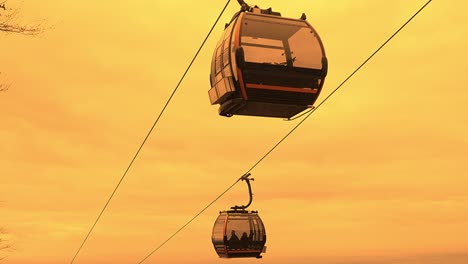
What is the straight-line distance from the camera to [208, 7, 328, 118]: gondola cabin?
29.6 ft

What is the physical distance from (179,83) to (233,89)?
9.61 feet

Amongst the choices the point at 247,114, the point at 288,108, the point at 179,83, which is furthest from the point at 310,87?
the point at 179,83

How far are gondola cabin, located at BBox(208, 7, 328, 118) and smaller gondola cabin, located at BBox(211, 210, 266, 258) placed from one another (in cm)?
925

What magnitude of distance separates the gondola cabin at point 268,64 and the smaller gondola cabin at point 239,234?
9254 millimetres

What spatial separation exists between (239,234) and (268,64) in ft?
34.4

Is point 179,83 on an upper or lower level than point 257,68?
upper

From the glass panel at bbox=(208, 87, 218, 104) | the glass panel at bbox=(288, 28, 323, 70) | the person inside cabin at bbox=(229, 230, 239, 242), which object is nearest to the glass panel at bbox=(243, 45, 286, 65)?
the glass panel at bbox=(288, 28, 323, 70)

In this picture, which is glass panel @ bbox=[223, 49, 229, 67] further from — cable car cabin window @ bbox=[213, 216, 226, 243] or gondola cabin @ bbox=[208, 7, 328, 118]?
cable car cabin window @ bbox=[213, 216, 226, 243]

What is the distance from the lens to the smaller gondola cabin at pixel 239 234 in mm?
18516

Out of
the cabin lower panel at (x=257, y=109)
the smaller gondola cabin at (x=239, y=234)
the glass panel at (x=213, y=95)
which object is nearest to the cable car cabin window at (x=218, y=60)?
the glass panel at (x=213, y=95)

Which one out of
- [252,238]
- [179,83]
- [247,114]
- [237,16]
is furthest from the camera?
[252,238]

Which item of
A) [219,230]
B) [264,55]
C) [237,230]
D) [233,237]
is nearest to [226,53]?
[264,55]

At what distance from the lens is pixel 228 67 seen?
9.21 m

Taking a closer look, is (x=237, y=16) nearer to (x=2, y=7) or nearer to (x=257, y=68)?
(x=257, y=68)
